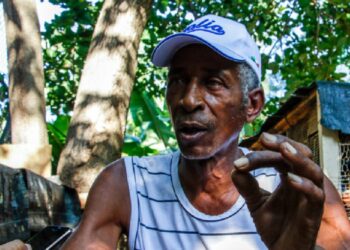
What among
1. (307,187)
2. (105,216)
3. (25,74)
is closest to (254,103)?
(105,216)

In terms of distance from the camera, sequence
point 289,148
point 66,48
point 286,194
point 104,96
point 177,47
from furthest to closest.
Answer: point 66,48 → point 104,96 → point 177,47 → point 286,194 → point 289,148

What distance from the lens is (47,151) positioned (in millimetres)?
4082

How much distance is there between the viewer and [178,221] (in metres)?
2.12

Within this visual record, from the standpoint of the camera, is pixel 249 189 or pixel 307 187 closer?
pixel 307 187

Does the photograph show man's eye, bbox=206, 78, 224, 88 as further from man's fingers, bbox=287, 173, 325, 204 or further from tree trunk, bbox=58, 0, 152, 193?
tree trunk, bbox=58, 0, 152, 193

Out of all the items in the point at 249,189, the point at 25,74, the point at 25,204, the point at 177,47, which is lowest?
the point at 25,204

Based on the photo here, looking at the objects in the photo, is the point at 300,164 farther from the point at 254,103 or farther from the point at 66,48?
the point at 66,48

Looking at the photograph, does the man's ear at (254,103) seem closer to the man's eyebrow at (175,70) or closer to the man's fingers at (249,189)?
the man's eyebrow at (175,70)

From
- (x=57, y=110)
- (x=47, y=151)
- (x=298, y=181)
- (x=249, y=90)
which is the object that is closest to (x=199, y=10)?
(x=57, y=110)

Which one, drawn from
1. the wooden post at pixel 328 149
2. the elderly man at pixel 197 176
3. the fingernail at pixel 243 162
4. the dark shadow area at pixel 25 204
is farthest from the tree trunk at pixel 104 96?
the wooden post at pixel 328 149

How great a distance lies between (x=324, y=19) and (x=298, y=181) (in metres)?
6.92

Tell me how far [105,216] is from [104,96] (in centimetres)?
228

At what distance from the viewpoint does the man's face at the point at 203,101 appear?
214 cm

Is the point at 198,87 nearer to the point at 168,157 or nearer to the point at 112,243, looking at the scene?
the point at 168,157
